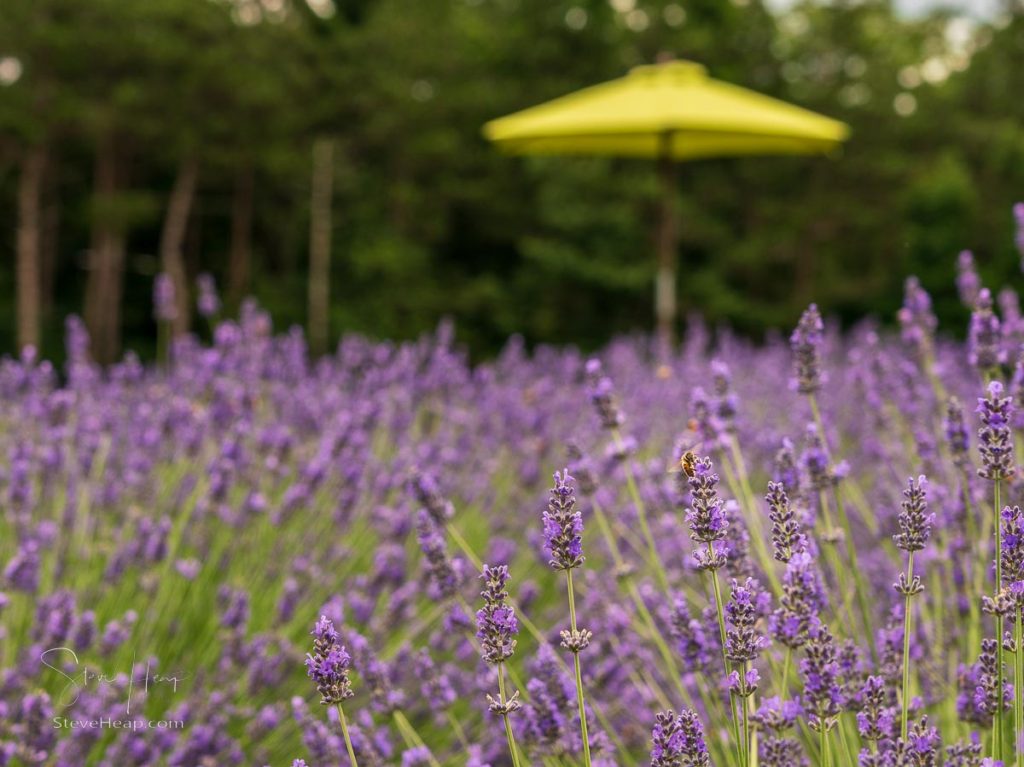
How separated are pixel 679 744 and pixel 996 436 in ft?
1.46

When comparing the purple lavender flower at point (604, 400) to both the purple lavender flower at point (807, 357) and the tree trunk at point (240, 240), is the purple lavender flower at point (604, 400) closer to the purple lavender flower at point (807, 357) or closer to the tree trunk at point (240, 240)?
the purple lavender flower at point (807, 357)

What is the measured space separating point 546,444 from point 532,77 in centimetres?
1458

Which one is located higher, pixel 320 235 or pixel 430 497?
pixel 320 235

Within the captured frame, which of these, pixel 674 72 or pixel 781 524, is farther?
pixel 674 72

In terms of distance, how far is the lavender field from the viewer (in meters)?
1.24

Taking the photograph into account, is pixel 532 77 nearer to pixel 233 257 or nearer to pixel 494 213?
pixel 494 213

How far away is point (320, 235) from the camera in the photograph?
17625 mm

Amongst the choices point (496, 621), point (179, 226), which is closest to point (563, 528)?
point (496, 621)

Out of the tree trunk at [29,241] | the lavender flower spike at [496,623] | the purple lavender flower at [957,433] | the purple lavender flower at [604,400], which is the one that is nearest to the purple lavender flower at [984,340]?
A: the purple lavender flower at [957,433]

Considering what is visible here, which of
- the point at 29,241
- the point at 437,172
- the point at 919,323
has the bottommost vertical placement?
the point at 919,323

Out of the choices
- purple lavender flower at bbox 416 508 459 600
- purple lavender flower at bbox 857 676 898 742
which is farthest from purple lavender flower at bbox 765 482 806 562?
purple lavender flower at bbox 416 508 459 600

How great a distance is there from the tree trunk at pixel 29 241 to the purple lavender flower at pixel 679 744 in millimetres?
14506

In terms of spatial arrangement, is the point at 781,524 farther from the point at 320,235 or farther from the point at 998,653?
the point at 320,235

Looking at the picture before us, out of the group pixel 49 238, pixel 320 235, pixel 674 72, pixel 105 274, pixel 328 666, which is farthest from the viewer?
pixel 49 238
